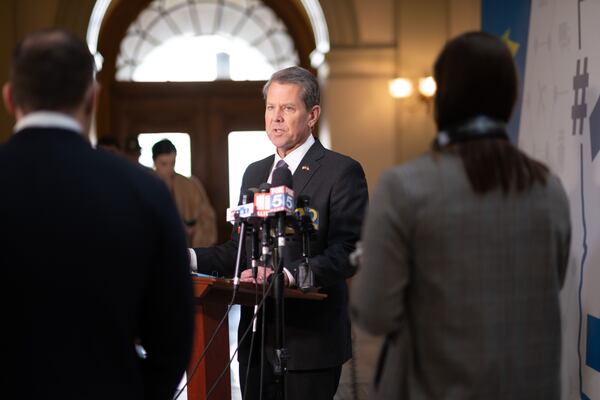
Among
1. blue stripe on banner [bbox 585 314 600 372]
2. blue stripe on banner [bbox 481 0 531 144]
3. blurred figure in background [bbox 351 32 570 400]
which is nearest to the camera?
blurred figure in background [bbox 351 32 570 400]

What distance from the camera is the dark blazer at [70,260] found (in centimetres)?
155

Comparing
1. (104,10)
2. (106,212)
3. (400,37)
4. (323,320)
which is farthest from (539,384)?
(104,10)

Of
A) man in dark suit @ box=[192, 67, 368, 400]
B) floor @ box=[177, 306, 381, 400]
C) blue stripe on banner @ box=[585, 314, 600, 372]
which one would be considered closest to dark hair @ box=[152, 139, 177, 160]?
floor @ box=[177, 306, 381, 400]

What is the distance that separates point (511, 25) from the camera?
449 cm

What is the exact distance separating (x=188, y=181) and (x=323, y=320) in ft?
17.1

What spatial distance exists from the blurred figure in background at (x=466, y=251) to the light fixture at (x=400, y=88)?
7.38 metres

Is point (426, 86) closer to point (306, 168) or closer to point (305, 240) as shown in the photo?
point (306, 168)

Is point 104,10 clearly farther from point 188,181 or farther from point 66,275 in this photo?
point 66,275

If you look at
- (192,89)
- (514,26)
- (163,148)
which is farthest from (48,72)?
(192,89)

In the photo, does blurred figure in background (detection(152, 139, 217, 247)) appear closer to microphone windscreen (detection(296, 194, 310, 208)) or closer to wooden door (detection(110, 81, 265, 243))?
wooden door (detection(110, 81, 265, 243))

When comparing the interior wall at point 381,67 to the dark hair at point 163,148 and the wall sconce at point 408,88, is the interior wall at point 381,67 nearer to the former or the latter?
the wall sconce at point 408,88

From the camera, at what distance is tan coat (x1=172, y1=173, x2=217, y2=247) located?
7.86m

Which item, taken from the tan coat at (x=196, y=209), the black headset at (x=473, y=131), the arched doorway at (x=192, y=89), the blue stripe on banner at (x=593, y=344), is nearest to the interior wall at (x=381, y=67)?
the arched doorway at (x=192, y=89)

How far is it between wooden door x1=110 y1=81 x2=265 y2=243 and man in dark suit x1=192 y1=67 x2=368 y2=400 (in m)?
7.28
